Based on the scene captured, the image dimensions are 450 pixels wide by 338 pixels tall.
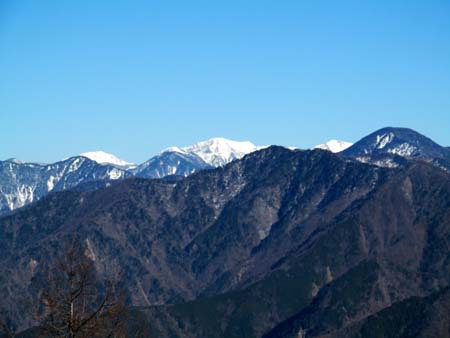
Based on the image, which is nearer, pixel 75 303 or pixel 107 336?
pixel 107 336

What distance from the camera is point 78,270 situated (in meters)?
46.7

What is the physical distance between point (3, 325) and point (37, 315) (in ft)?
7.51

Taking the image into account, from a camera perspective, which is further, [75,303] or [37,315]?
[75,303]

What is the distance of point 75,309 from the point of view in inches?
1913

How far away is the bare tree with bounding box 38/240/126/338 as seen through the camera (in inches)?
1817

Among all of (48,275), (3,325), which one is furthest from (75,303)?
(3,325)

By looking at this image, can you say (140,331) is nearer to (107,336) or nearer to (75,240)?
(107,336)

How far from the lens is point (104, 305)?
46781mm

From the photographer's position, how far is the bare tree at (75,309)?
1817 inches

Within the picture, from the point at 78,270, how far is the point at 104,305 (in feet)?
7.97

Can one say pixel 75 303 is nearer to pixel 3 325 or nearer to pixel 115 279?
pixel 115 279

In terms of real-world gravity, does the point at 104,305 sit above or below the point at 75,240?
below

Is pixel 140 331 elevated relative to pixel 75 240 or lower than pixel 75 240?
lower

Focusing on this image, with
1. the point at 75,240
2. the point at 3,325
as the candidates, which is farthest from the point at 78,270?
the point at 3,325
